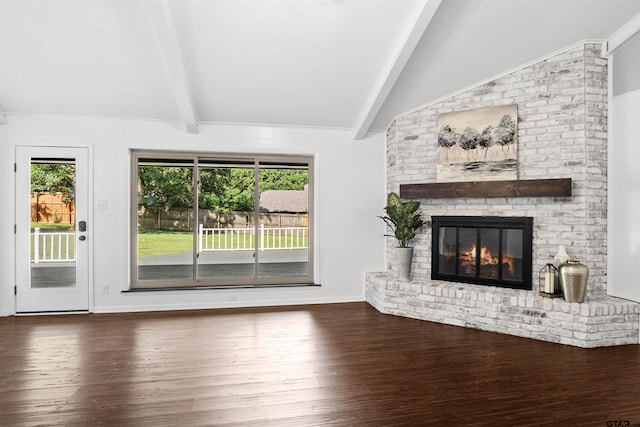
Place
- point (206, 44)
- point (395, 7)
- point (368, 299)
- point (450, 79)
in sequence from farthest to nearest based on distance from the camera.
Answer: point (368, 299)
point (450, 79)
point (206, 44)
point (395, 7)

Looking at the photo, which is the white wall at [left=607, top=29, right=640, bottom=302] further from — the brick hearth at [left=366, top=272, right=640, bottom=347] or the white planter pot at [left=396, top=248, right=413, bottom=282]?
the white planter pot at [left=396, top=248, right=413, bottom=282]

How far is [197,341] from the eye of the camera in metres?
3.48

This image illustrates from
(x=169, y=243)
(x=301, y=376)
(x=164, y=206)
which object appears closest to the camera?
(x=301, y=376)

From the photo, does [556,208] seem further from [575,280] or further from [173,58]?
[173,58]

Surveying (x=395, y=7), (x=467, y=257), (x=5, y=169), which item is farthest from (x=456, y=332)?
(x=5, y=169)

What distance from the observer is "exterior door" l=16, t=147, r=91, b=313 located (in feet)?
14.2

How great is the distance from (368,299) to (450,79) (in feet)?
10.0

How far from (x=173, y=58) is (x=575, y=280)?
439cm

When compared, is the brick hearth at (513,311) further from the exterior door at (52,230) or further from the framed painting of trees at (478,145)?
the exterior door at (52,230)

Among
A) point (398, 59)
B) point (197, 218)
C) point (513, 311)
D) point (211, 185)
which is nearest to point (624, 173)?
point (513, 311)

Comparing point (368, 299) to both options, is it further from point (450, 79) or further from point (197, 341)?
point (450, 79)

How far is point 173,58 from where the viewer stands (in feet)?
10.8

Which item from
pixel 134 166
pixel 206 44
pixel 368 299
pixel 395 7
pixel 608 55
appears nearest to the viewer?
pixel 395 7

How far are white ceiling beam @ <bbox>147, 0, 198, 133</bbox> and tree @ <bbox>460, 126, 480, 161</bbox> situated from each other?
3239 millimetres
